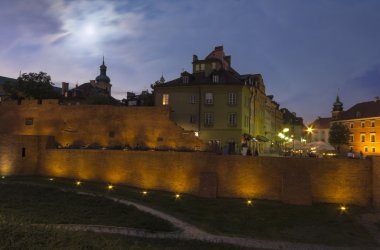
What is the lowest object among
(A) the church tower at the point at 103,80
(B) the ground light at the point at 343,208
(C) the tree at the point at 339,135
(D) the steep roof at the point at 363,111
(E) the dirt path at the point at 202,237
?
(E) the dirt path at the point at 202,237

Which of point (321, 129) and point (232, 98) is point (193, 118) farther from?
point (321, 129)

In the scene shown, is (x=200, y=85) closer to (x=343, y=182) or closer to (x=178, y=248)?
(x=343, y=182)

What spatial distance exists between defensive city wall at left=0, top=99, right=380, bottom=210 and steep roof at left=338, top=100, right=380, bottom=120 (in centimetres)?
4861

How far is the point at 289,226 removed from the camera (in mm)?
23844

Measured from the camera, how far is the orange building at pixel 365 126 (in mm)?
68875

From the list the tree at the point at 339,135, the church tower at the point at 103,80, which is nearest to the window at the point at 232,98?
the tree at the point at 339,135

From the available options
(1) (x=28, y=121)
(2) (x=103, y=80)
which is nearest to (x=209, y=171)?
(1) (x=28, y=121)

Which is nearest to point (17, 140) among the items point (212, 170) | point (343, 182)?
point (212, 170)

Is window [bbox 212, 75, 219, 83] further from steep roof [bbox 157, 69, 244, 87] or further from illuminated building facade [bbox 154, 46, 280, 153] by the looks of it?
steep roof [bbox 157, 69, 244, 87]

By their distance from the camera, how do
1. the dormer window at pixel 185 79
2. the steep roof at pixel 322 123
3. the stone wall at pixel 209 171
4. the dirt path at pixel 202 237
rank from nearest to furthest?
the dirt path at pixel 202 237
the stone wall at pixel 209 171
the dormer window at pixel 185 79
the steep roof at pixel 322 123

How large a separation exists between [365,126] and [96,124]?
Result: 2178 inches

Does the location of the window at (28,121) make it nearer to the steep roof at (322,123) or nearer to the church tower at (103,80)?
the church tower at (103,80)

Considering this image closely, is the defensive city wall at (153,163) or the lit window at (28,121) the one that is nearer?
the defensive city wall at (153,163)

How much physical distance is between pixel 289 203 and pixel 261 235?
6143mm
